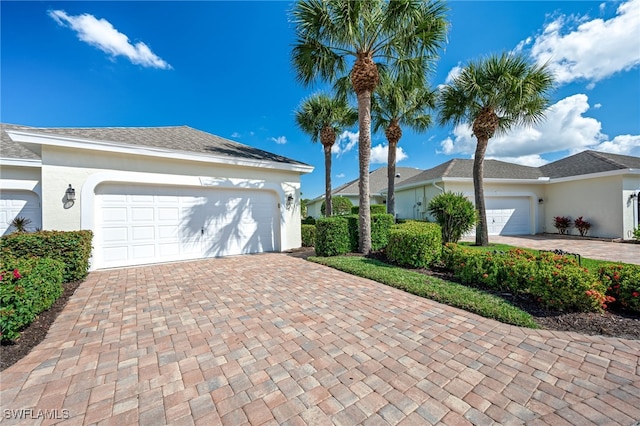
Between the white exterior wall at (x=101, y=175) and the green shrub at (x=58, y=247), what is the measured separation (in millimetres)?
1173

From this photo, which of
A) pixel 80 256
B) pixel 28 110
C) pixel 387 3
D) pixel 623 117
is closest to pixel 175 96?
pixel 28 110

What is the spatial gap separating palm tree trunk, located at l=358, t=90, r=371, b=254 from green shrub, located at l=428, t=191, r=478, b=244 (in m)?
2.95

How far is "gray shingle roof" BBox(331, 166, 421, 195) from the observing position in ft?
76.6

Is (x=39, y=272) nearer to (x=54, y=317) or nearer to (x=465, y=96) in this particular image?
(x=54, y=317)

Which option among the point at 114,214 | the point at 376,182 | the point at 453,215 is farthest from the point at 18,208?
the point at 376,182

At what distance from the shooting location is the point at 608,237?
492 inches

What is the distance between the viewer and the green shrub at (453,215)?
9227 mm

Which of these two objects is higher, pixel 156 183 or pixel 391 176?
pixel 391 176

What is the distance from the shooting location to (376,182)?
25141 millimetres

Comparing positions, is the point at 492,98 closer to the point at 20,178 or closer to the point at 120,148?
the point at 120,148

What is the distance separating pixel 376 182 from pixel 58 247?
23.1 meters

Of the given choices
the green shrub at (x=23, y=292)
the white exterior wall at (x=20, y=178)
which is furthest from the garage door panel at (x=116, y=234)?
the white exterior wall at (x=20, y=178)

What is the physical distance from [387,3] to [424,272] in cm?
825

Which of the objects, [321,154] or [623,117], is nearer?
[623,117]
